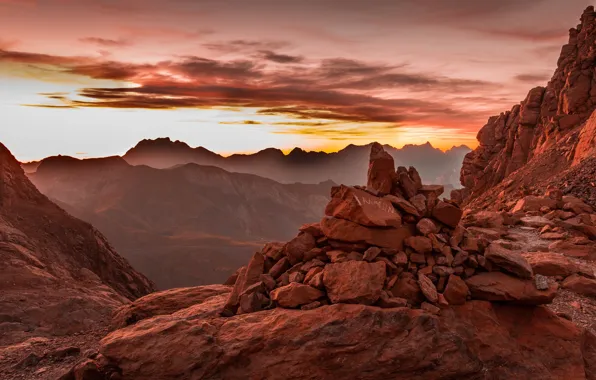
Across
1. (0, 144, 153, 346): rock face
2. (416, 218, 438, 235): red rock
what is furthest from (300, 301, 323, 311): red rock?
(0, 144, 153, 346): rock face

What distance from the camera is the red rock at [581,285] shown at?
17.0 metres

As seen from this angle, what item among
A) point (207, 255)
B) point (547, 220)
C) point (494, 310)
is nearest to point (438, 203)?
point (494, 310)

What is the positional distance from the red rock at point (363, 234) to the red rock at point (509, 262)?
10.3ft

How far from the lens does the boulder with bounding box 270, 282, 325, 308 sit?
12.4m

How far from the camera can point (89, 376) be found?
39.7 ft

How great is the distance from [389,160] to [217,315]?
27.9 ft

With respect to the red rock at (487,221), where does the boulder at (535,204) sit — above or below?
above

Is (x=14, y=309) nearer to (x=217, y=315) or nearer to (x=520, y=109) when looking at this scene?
(x=217, y=315)

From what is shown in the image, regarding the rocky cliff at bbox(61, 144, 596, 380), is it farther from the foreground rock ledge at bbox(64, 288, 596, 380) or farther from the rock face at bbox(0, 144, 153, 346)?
the rock face at bbox(0, 144, 153, 346)

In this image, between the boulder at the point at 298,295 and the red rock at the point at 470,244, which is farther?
the red rock at the point at 470,244

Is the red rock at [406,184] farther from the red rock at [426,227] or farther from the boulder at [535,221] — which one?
the boulder at [535,221]

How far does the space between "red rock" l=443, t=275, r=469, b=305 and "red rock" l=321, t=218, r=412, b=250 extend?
200cm

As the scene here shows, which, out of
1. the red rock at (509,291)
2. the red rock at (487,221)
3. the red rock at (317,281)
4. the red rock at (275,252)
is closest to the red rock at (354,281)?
the red rock at (317,281)

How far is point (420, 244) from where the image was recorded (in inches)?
537
